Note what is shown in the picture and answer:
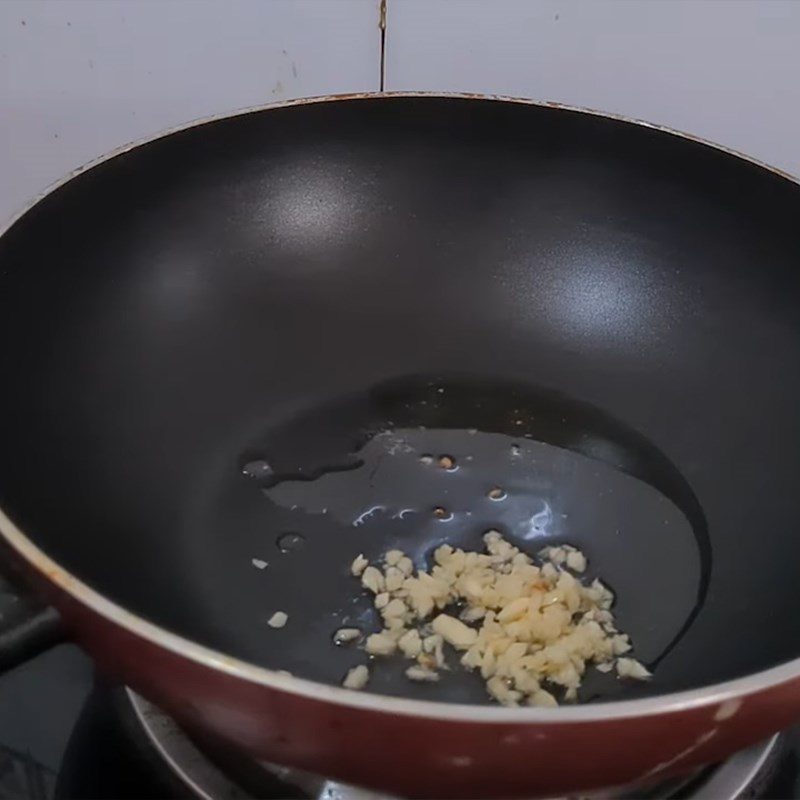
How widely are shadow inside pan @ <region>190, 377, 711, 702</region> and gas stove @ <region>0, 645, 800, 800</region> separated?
0.22ft

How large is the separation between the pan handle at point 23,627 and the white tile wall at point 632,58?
1.71 ft

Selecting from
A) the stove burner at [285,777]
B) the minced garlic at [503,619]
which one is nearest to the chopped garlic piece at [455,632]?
the minced garlic at [503,619]

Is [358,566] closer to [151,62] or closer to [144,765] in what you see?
[144,765]

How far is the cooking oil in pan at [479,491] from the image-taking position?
2.27ft

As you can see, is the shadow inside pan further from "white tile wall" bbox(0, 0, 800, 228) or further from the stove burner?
"white tile wall" bbox(0, 0, 800, 228)

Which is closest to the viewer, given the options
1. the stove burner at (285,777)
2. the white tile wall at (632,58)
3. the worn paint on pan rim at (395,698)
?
the worn paint on pan rim at (395,698)

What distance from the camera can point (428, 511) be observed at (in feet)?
2.43

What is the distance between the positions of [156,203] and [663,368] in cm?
38

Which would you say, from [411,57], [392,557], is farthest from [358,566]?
[411,57]

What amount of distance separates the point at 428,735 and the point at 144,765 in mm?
249

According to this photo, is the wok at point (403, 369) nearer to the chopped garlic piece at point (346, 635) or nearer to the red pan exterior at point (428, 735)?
the chopped garlic piece at point (346, 635)

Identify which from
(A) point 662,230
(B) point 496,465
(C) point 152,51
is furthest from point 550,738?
(C) point 152,51

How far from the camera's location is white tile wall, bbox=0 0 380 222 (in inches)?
32.5

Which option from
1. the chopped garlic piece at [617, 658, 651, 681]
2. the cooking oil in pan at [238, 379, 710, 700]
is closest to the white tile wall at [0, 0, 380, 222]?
the cooking oil in pan at [238, 379, 710, 700]
